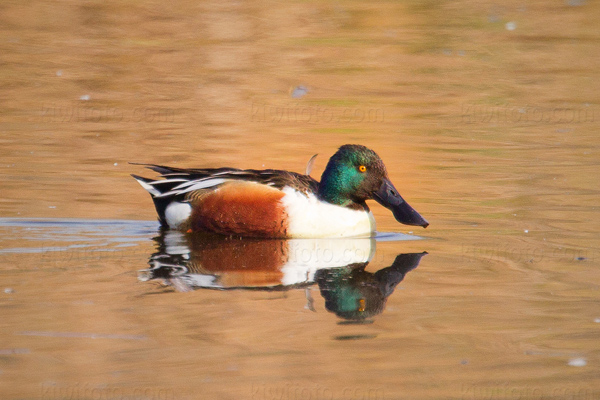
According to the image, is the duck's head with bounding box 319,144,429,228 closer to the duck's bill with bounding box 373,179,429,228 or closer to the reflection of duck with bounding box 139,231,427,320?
the duck's bill with bounding box 373,179,429,228

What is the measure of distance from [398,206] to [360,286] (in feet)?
4.71

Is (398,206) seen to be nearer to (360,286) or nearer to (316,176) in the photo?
(360,286)

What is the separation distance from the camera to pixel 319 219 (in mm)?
6484

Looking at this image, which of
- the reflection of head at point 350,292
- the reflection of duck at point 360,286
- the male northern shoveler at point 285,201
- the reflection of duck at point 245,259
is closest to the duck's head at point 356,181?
the male northern shoveler at point 285,201

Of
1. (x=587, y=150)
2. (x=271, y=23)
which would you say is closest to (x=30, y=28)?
(x=271, y=23)

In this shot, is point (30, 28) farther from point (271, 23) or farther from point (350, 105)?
point (350, 105)

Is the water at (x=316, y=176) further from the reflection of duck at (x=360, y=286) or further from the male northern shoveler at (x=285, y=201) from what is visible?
the male northern shoveler at (x=285, y=201)

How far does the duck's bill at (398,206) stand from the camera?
6.46m

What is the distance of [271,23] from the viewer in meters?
15.3

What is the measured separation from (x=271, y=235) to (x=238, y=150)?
258 cm

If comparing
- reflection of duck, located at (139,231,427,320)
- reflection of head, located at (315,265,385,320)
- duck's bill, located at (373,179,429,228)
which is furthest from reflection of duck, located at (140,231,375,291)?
duck's bill, located at (373,179,429,228)

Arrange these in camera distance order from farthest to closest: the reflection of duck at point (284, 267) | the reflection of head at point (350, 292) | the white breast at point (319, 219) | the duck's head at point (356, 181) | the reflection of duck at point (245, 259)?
the duck's head at point (356, 181)
the white breast at point (319, 219)
the reflection of duck at point (245, 259)
the reflection of duck at point (284, 267)
the reflection of head at point (350, 292)

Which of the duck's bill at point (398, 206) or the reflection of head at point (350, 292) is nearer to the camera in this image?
the reflection of head at point (350, 292)

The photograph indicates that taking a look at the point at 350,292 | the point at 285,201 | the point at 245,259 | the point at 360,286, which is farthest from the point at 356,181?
the point at 350,292
